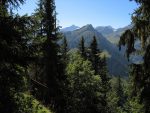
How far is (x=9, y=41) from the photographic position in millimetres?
12594

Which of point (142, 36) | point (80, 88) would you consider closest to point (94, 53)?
point (80, 88)

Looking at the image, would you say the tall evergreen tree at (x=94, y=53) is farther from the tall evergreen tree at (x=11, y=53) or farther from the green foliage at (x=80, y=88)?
the tall evergreen tree at (x=11, y=53)

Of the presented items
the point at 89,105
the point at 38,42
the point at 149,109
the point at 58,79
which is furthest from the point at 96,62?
the point at 38,42

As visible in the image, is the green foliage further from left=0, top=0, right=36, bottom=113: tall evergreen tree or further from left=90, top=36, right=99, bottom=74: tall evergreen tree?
left=0, top=0, right=36, bottom=113: tall evergreen tree

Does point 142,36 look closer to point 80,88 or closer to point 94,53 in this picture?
point 80,88

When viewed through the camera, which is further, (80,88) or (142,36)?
(80,88)

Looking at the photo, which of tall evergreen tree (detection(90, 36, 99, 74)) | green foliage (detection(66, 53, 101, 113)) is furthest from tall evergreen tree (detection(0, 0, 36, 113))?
tall evergreen tree (detection(90, 36, 99, 74))

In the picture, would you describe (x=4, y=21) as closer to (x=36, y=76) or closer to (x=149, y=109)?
(x=149, y=109)

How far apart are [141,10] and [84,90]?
95.8 ft

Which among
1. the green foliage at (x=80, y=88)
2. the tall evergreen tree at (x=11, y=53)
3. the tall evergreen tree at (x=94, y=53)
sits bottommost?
the green foliage at (x=80, y=88)

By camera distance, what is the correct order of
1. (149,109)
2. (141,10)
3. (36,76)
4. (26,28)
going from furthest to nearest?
1. (36,76)
2. (149,109)
3. (141,10)
4. (26,28)

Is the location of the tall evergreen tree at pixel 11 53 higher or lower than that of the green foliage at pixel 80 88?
higher

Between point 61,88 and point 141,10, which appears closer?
point 141,10

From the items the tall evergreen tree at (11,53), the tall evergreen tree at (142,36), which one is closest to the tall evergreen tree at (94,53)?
the tall evergreen tree at (142,36)
